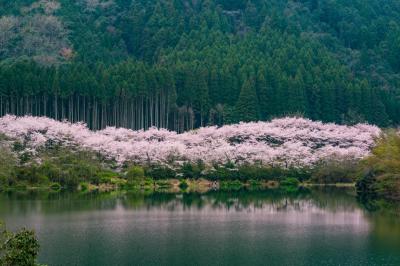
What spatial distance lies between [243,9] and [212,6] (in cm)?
709

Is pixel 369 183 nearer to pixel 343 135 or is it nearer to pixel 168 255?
pixel 343 135

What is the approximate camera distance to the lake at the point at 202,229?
3556 cm

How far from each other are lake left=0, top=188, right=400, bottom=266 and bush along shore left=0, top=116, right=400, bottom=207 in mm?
5839

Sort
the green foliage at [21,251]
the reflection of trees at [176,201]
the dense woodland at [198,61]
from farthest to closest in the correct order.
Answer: the dense woodland at [198,61], the reflection of trees at [176,201], the green foliage at [21,251]

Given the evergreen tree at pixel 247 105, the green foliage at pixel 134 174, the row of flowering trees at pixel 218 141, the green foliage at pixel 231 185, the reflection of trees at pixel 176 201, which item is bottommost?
the reflection of trees at pixel 176 201

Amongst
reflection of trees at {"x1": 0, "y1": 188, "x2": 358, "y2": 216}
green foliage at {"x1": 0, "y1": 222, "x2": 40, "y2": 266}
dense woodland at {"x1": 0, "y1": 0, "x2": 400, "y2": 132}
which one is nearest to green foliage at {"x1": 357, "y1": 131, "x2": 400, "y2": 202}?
reflection of trees at {"x1": 0, "y1": 188, "x2": 358, "y2": 216}

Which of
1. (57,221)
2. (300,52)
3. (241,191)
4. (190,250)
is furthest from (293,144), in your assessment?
(190,250)

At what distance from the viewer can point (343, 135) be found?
89.9m

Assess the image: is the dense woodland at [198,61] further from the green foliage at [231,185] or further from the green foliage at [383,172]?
the green foliage at [383,172]

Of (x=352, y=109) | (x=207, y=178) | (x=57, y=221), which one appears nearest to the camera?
(x=57, y=221)

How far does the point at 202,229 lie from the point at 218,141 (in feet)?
131

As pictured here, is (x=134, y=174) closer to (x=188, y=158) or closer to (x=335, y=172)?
(x=188, y=158)

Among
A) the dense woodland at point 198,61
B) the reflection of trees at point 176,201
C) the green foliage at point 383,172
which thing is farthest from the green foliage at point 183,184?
the dense woodland at point 198,61

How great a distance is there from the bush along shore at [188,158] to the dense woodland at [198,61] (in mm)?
8554
